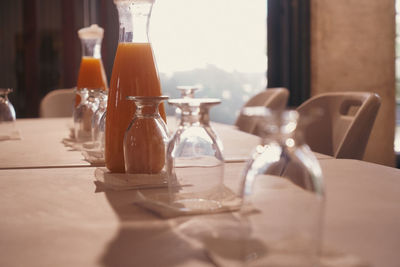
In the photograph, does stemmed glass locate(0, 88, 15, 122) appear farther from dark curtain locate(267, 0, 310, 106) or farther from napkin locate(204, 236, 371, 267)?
dark curtain locate(267, 0, 310, 106)

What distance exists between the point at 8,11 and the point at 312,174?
3764mm

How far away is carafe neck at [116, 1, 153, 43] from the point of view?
0.98m

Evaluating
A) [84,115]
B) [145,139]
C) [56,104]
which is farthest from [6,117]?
[56,104]

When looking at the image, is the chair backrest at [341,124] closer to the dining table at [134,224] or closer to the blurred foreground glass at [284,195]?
the dining table at [134,224]

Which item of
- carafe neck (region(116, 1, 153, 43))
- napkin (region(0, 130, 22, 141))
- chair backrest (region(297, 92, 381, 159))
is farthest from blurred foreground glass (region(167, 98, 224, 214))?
napkin (region(0, 130, 22, 141))

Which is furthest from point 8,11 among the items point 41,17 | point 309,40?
point 309,40

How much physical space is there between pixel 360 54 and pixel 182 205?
346 cm

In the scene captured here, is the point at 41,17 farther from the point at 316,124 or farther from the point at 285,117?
the point at 285,117

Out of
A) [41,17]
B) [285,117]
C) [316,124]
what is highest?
[41,17]

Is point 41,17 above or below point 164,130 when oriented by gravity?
above

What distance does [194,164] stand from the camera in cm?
74

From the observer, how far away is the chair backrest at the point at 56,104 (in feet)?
10.1

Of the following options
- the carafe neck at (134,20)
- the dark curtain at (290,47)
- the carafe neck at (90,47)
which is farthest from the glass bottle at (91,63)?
the dark curtain at (290,47)

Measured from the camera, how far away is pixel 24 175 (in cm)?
102
